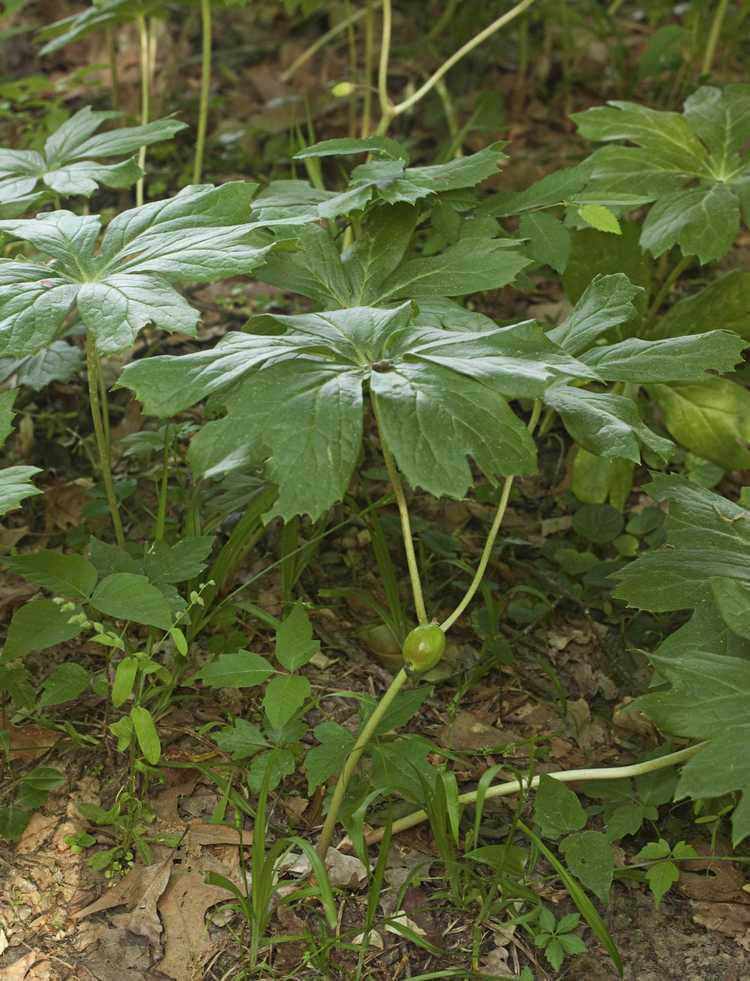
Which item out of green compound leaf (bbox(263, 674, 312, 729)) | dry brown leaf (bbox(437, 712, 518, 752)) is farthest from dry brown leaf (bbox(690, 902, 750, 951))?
green compound leaf (bbox(263, 674, 312, 729))

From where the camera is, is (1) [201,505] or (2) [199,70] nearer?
(1) [201,505]

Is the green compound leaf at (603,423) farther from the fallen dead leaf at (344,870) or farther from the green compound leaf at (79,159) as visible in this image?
the green compound leaf at (79,159)

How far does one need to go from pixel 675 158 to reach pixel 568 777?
4.50ft

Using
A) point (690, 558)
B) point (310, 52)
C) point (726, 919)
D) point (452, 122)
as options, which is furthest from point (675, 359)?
point (310, 52)

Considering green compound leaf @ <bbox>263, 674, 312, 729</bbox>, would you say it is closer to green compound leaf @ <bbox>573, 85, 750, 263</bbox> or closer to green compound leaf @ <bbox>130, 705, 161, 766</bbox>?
green compound leaf @ <bbox>130, 705, 161, 766</bbox>

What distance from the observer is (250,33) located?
391cm

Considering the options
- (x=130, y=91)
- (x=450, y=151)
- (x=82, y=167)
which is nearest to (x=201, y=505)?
(x=82, y=167)

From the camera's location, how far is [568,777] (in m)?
1.57

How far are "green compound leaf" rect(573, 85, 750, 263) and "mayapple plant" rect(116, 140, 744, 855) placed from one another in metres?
0.54

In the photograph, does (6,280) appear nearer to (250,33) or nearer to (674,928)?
(674,928)

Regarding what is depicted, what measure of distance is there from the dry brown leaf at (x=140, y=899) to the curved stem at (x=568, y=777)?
0.30 meters

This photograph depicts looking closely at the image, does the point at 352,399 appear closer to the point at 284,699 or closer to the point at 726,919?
the point at 284,699

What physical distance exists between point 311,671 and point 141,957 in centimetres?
62

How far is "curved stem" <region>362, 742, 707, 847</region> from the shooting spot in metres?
1.51
